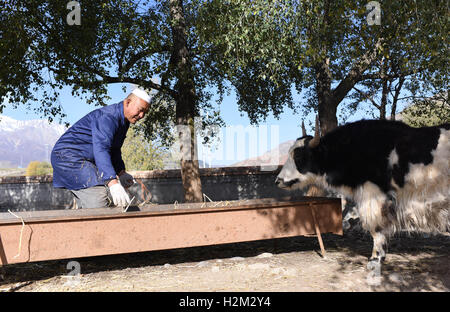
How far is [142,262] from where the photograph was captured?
6.07 meters

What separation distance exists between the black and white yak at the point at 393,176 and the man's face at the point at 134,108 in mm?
2762

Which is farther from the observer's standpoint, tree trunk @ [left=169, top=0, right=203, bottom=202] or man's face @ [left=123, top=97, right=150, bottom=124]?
tree trunk @ [left=169, top=0, right=203, bottom=202]

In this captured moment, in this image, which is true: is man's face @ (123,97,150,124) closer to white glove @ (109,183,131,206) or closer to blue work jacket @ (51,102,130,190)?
blue work jacket @ (51,102,130,190)

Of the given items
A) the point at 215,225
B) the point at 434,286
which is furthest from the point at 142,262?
the point at 434,286

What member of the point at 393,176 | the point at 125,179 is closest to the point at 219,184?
the point at 125,179

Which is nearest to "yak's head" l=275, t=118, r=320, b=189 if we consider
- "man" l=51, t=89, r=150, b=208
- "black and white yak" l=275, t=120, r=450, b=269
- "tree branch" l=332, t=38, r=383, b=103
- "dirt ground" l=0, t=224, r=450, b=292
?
"black and white yak" l=275, t=120, r=450, b=269

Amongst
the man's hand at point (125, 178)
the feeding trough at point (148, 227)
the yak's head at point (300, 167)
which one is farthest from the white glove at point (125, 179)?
the yak's head at point (300, 167)

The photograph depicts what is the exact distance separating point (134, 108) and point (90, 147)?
75cm

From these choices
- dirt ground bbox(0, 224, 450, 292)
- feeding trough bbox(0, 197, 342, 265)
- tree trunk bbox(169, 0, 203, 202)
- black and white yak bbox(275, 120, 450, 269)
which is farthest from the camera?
tree trunk bbox(169, 0, 203, 202)

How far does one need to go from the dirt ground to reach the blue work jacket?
1.26 meters

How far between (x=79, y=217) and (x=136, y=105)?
1517 millimetres

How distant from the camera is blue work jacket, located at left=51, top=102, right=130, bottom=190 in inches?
183

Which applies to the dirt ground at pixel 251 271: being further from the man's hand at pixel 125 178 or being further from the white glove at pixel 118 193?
the man's hand at pixel 125 178

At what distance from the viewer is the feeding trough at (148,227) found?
13.6ft
